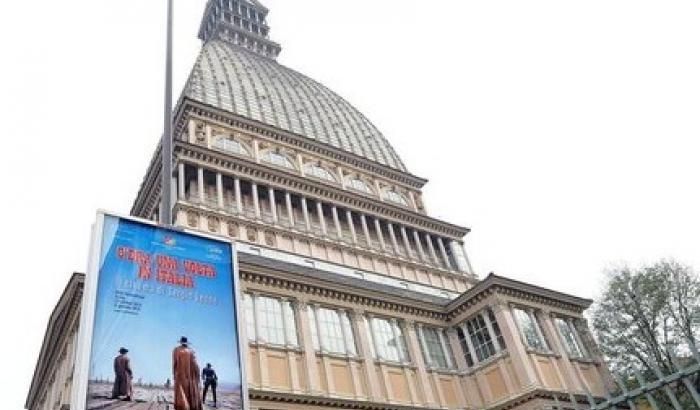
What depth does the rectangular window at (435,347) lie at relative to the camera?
3244 centimetres

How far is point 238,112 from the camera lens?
49.8m

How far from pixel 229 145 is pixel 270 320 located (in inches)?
784

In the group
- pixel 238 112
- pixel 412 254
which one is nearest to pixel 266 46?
pixel 238 112

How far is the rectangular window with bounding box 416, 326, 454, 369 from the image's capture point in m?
32.4

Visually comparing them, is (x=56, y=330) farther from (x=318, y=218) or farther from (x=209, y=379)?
(x=209, y=379)

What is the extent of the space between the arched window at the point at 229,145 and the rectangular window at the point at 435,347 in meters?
19.4

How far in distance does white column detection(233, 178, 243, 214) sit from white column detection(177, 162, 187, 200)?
364cm

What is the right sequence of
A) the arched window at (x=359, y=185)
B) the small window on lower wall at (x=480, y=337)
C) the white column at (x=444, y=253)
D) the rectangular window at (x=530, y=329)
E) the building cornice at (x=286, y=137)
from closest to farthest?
the rectangular window at (x=530, y=329)
the small window on lower wall at (x=480, y=337)
the building cornice at (x=286, y=137)
the white column at (x=444, y=253)
the arched window at (x=359, y=185)

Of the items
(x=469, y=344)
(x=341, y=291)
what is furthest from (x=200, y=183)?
(x=469, y=344)

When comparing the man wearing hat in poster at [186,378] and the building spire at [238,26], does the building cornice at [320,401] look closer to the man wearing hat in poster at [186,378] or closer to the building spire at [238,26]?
the man wearing hat in poster at [186,378]

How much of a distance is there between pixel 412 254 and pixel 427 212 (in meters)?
8.52

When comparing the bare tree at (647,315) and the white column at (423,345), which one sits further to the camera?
the bare tree at (647,315)

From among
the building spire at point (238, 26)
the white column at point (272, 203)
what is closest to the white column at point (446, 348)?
the white column at point (272, 203)

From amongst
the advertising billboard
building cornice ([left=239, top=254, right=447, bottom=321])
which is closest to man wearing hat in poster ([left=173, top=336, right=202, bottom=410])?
the advertising billboard
